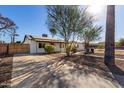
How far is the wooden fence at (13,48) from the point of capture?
1766 centimetres

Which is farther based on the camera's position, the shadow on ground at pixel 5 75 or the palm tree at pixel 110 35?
the palm tree at pixel 110 35

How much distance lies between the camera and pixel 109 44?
9.55 metres

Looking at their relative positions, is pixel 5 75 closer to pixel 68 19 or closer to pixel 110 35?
pixel 110 35

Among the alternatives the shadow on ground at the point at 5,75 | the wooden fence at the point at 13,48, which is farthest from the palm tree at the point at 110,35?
the wooden fence at the point at 13,48

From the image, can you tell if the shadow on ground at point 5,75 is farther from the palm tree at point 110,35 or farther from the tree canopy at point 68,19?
the tree canopy at point 68,19

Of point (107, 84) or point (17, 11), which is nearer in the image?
point (107, 84)

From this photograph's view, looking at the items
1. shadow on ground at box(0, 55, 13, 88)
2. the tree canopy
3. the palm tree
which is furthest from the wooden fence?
the palm tree

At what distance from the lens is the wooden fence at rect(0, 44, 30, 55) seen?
1766cm

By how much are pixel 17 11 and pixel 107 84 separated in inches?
403

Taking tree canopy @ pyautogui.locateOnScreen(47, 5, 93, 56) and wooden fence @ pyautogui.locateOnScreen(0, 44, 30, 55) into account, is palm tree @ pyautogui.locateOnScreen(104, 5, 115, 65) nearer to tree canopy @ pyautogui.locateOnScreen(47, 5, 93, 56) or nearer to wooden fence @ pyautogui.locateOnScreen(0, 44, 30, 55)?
tree canopy @ pyautogui.locateOnScreen(47, 5, 93, 56)

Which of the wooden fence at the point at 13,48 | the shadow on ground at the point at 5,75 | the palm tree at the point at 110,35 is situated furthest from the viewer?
the wooden fence at the point at 13,48

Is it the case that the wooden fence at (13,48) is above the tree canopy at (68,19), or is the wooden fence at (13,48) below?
below
